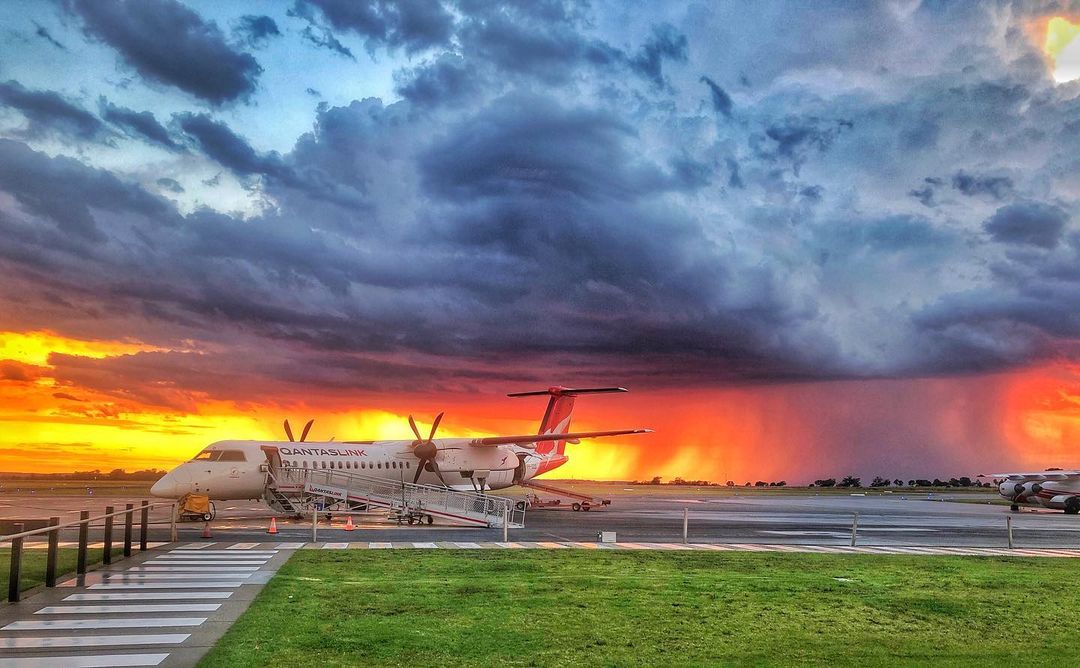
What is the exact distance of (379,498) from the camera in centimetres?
3759

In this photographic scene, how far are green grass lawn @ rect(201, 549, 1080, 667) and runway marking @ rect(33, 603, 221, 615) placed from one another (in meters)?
0.83

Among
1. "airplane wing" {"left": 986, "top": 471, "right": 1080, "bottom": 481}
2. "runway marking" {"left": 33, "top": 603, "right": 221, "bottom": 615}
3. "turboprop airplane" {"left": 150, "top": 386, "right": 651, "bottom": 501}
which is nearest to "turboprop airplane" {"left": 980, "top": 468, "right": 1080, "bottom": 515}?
"airplane wing" {"left": 986, "top": 471, "right": 1080, "bottom": 481}

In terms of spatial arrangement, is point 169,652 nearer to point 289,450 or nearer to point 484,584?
point 484,584

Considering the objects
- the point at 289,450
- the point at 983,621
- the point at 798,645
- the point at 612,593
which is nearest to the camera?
the point at 798,645

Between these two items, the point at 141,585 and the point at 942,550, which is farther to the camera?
the point at 942,550

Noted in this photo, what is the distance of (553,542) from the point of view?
26312 millimetres

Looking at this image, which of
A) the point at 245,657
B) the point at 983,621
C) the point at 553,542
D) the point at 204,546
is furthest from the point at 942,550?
the point at 245,657

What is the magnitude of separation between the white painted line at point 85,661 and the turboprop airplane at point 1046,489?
59751 mm

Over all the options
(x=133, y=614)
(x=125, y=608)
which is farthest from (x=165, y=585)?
(x=133, y=614)

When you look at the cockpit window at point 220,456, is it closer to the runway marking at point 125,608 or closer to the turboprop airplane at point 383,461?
the turboprop airplane at point 383,461

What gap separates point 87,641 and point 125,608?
8.55 feet

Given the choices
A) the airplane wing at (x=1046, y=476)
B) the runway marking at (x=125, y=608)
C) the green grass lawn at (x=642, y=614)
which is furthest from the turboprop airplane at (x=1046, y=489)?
the runway marking at (x=125, y=608)

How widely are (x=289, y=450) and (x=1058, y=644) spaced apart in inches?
1346

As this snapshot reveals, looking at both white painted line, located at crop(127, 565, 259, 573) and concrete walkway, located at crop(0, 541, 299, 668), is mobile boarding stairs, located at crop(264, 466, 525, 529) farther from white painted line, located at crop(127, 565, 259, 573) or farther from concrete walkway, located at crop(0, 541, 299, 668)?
concrete walkway, located at crop(0, 541, 299, 668)
